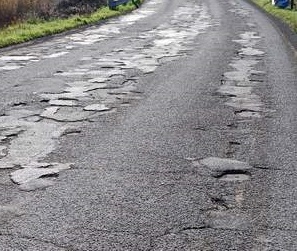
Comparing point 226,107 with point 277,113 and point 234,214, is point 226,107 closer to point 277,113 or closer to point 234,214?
point 277,113

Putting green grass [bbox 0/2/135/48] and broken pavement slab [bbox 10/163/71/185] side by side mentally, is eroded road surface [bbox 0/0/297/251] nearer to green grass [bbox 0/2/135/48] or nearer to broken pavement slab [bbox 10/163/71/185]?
broken pavement slab [bbox 10/163/71/185]

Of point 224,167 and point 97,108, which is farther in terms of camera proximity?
point 97,108

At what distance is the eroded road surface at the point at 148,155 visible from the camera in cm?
379

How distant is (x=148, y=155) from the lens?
5414mm

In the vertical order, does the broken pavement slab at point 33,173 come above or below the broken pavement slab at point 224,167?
above

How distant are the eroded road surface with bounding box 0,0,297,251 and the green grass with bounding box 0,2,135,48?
4354 mm

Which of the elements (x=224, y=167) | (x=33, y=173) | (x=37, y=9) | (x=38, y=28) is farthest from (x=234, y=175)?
(x=37, y=9)

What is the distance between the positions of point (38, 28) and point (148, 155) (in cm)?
1347

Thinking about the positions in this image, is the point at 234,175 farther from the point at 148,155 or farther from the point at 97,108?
the point at 97,108

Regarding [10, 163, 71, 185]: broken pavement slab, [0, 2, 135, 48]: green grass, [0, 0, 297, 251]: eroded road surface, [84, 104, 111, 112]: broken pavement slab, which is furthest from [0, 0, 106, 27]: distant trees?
[10, 163, 71, 185]: broken pavement slab

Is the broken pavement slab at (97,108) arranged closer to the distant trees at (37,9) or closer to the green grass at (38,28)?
the green grass at (38,28)

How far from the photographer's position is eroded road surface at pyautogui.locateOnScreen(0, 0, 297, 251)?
3.79m

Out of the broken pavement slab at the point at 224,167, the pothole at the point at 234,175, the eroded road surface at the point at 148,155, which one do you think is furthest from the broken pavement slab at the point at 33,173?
the pothole at the point at 234,175

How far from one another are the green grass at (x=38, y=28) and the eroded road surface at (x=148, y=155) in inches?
171
